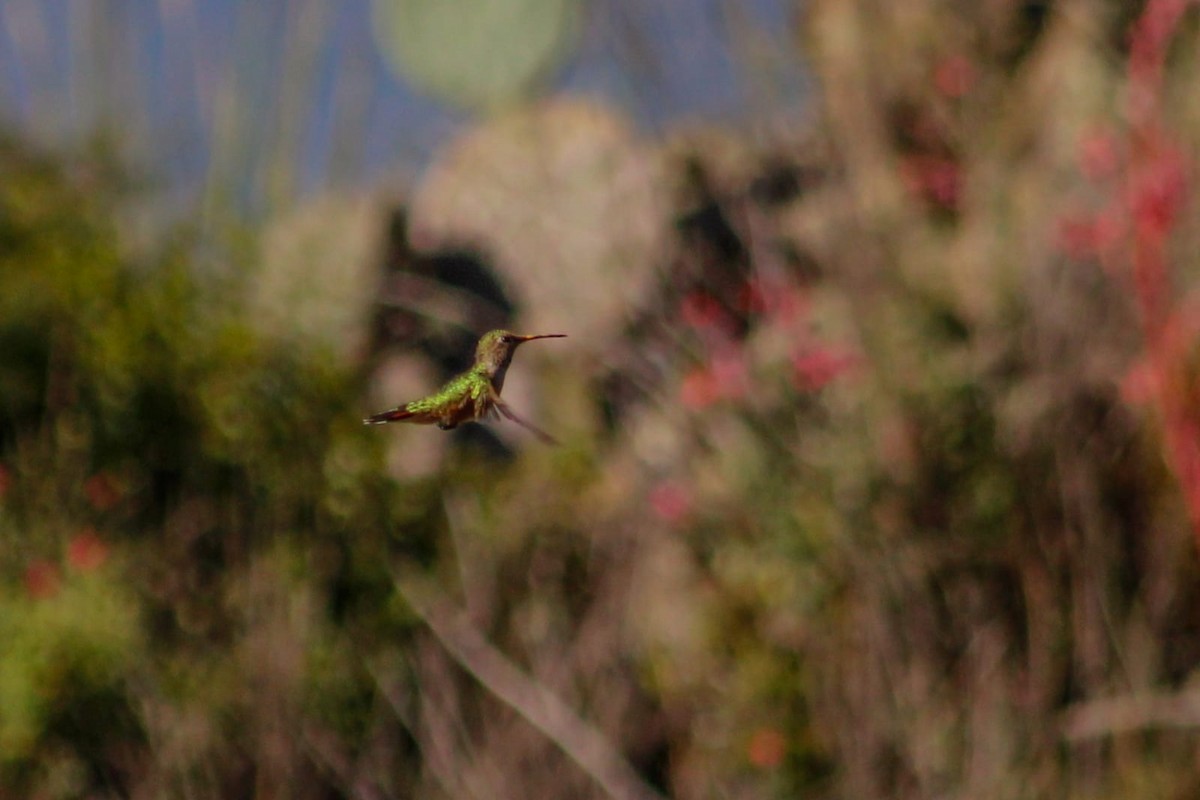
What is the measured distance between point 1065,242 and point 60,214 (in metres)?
3.05

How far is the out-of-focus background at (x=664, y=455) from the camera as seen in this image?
11.5ft

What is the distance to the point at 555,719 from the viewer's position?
3410 mm

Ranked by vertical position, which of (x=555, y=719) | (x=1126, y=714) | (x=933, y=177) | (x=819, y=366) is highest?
(x=933, y=177)

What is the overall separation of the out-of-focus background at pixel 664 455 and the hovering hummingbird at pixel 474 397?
2.14 m

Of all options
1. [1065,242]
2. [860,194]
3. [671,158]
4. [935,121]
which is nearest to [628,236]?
[671,158]

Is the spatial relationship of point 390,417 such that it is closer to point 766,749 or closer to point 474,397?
point 474,397

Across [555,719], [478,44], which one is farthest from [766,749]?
[478,44]

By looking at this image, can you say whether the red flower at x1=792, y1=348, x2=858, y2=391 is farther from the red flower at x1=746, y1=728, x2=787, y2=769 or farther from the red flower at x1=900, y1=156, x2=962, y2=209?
the red flower at x1=900, y1=156, x2=962, y2=209

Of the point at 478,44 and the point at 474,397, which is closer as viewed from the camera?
the point at 474,397

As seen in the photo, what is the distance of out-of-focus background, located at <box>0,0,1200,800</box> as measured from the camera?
3.51 m

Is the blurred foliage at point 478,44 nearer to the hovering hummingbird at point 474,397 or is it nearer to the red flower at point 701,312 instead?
the red flower at point 701,312

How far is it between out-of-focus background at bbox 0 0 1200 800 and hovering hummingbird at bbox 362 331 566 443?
7.02ft

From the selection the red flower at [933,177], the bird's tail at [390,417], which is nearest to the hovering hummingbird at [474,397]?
the bird's tail at [390,417]

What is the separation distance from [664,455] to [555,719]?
3.67 feet
